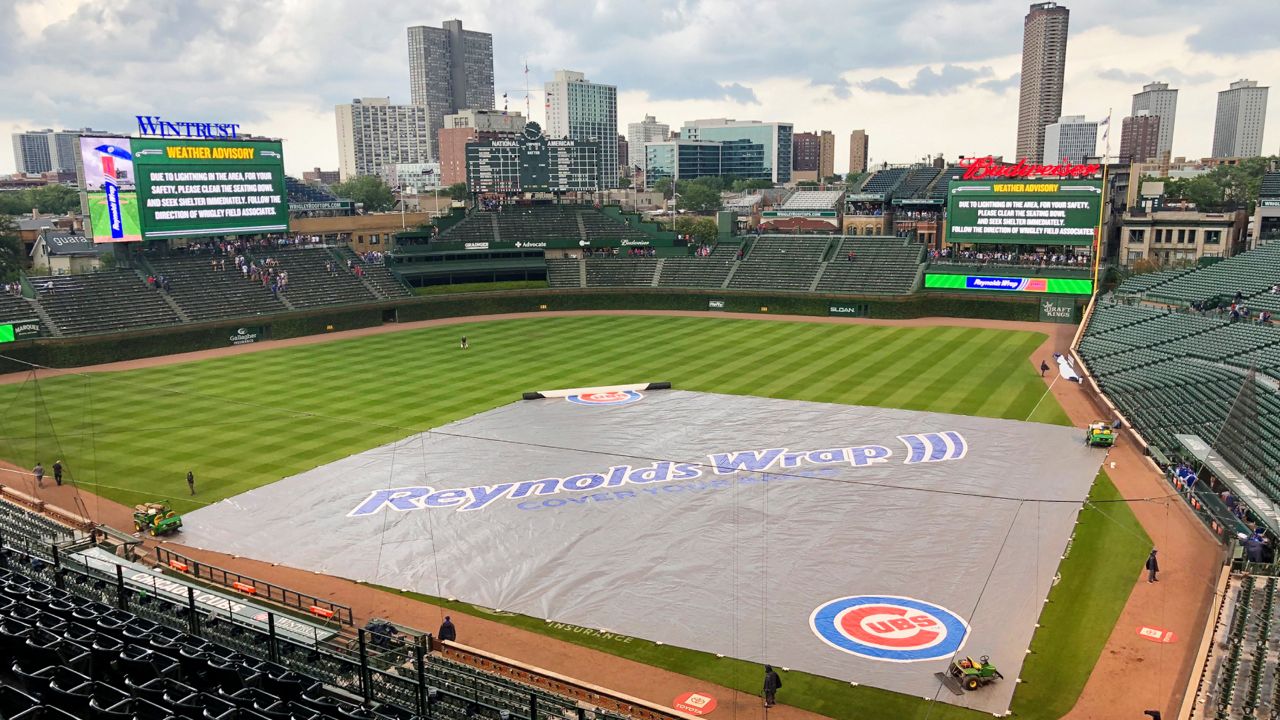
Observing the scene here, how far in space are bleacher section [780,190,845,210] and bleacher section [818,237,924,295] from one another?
4503cm

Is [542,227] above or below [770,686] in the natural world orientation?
above

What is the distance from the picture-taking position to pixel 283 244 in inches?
3039

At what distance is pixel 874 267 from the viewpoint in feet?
252

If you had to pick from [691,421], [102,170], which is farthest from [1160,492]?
[102,170]

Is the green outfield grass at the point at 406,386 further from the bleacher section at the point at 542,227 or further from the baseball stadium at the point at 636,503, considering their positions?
the bleacher section at the point at 542,227

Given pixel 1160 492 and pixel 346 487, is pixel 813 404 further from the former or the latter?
pixel 346 487

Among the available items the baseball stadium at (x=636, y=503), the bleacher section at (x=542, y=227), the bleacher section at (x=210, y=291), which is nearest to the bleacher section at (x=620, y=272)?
the bleacher section at (x=542, y=227)

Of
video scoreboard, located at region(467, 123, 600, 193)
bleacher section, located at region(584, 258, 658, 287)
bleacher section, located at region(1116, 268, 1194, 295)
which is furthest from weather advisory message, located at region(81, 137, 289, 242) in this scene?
bleacher section, located at region(1116, 268, 1194, 295)

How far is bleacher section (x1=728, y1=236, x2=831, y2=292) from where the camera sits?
78.1 meters

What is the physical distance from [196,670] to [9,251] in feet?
293

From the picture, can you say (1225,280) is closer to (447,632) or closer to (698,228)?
(447,632)

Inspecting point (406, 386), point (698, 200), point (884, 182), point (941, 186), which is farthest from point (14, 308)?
point (698, 200)

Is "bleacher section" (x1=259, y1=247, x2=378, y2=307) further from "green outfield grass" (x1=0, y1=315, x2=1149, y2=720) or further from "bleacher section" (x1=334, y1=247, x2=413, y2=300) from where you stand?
"green outfield grass" (x1=0, y1=315, x2=1149, y2=720)

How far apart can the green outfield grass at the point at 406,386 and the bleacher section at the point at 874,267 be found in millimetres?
7257
